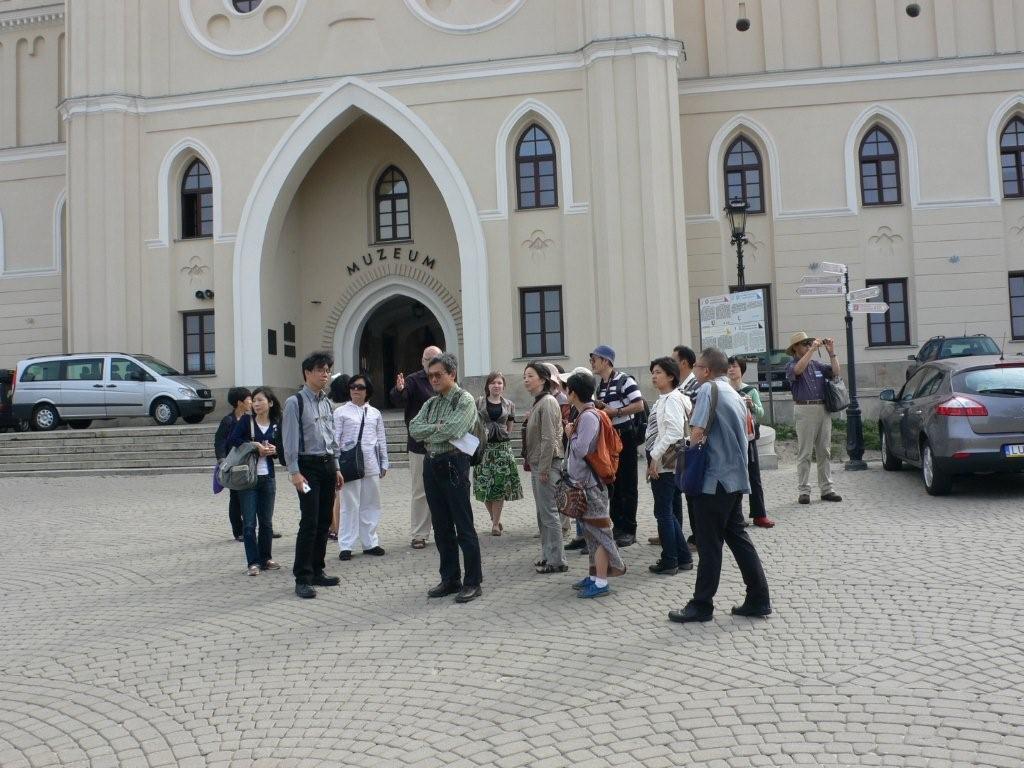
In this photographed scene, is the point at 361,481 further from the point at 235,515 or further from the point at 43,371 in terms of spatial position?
the point at 43,371

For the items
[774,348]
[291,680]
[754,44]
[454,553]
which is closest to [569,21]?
[754,44]

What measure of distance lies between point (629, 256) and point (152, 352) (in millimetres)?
11903

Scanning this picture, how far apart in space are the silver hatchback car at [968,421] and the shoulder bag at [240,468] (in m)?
7.02

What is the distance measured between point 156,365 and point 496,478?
1447 cm

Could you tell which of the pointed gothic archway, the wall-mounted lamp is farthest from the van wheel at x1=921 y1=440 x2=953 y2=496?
the wall-mounted lamp

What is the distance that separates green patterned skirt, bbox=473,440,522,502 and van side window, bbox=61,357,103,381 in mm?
14667

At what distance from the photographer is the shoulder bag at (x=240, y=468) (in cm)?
799

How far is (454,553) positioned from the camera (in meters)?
6.88

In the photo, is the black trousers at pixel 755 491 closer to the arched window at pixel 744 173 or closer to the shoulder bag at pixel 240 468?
the shoulder bag at pixel 240 468

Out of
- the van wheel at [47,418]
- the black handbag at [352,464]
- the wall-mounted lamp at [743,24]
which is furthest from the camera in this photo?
the wall-mounted lamp at [743,24]

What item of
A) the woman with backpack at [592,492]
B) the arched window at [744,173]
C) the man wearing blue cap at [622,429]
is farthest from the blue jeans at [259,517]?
the arched window at [744,173]

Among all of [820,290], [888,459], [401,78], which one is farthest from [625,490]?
[401,78]

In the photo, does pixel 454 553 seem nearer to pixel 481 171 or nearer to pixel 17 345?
pixel 481 171

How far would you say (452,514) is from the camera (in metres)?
6.89
